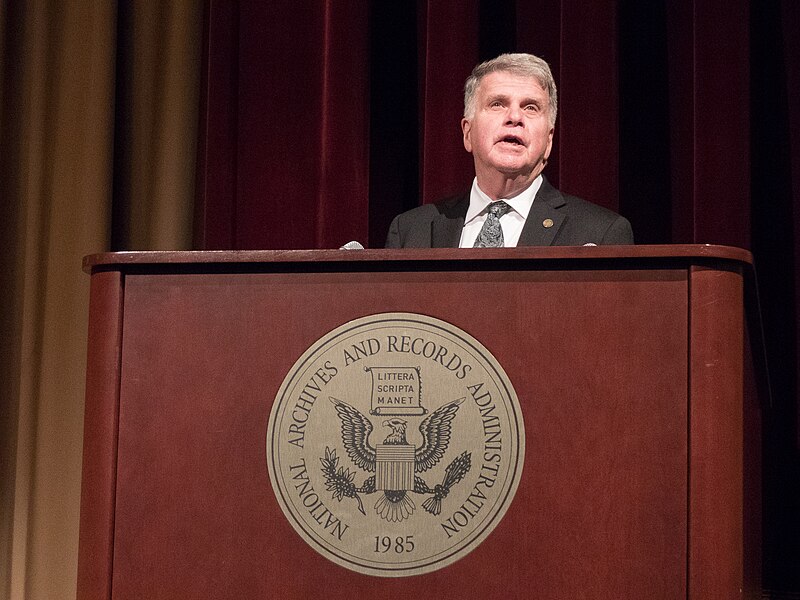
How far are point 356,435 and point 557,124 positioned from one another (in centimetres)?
139

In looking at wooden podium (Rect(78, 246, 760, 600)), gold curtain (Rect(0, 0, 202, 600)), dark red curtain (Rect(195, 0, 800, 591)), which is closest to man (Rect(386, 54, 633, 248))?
dark red curtain (Rect(195, 0, 800, 591))

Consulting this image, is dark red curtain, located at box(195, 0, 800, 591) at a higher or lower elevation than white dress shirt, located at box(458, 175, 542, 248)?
higher

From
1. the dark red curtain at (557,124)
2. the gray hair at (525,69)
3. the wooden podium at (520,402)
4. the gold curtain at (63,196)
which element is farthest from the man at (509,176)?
the gold curtain at (63,196)

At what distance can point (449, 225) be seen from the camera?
5.91 feet

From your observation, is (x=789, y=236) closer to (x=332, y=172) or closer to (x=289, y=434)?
(x=332, y=172)

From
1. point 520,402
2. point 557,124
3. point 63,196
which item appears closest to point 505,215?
point 557,124

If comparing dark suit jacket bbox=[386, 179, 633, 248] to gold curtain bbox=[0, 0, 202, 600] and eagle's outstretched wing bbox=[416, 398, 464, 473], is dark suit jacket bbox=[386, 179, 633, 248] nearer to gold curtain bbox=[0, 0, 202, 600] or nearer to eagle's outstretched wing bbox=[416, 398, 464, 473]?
eagle's outstretched wing bbox=[416, 398, 464, 473]

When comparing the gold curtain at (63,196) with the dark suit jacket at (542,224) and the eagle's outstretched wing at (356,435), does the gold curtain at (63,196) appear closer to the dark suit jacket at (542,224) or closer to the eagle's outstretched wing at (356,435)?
the dark suit jacket at (542,224)

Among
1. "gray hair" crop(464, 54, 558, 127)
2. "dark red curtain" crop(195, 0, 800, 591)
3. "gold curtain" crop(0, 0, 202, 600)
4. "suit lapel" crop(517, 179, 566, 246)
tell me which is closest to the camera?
"suit lapel" crop(517, 179, 566, 246)

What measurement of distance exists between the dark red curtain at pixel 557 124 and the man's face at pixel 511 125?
1.44 feet

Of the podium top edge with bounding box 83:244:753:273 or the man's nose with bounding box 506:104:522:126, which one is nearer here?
the podium top edge with bounding box 83:244:753:273

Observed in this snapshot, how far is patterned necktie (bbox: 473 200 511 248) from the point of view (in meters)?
1.67

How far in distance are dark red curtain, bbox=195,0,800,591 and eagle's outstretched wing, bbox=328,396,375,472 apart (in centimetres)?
116

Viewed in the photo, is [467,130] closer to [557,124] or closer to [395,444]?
[557,124]
